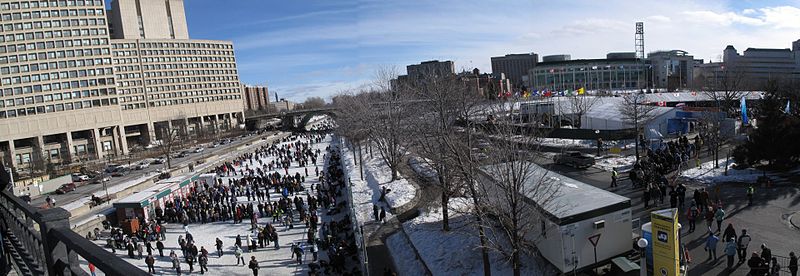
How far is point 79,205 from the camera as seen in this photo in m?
30.0

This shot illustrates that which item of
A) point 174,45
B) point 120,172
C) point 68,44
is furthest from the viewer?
point 174,45

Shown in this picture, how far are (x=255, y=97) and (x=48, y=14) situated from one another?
112147 millimetres

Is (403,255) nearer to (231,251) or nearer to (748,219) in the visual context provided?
(231,251)

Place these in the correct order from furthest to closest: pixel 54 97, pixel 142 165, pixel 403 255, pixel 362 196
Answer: pixel 54 97 < pixel 142 165 < pixel 362 196 < pixel 403 255

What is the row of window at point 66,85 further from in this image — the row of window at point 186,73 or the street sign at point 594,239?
the street sign at point 594,239

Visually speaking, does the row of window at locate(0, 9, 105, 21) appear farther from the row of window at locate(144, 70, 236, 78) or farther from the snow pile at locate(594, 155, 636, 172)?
the snow pile at locate(594, 155, 636, 172)

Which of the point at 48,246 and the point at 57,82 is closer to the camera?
the point at 48,246

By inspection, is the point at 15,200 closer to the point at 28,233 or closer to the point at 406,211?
the point at 28,233

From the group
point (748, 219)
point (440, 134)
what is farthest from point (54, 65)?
point (748, 219)

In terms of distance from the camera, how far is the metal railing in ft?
7.23

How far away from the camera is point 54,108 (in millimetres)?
69438

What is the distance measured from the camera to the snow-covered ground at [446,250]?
15.5 m

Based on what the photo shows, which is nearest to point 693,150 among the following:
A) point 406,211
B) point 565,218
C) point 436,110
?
point 436,110

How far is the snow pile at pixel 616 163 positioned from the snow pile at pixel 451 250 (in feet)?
39.9
